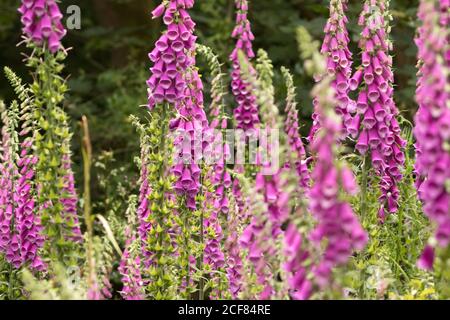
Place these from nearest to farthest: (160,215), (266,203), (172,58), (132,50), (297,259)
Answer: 1. (297,259)
2. (266,203)
3. (160,215)
4. (172,58)
5. (132,50)

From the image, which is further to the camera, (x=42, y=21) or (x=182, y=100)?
(x=182, y=100)

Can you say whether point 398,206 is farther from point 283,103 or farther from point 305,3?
point 305,3

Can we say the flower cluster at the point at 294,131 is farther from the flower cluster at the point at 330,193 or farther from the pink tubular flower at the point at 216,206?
the flower cluster at the point at 330,193

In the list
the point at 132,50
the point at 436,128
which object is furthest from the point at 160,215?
the point at 132,50

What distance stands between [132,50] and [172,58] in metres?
6.28

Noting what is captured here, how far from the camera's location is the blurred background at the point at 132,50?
8.76 metres

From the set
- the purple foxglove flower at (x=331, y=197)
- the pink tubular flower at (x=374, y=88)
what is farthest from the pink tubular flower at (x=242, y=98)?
the purple foxglove flower at (x=331, y=197)

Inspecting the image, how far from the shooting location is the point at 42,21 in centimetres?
417

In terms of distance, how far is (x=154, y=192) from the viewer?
186 inches

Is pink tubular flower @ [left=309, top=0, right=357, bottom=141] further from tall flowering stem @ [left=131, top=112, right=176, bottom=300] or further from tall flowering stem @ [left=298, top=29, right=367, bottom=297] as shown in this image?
tall flowering stem @ [left=298, top=29, right=367, bottom=297]

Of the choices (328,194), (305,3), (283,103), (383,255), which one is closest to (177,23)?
(383,255)

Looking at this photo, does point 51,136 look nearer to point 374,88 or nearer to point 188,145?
point 188,145

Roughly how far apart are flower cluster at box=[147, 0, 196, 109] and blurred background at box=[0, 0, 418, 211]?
2.77 meters

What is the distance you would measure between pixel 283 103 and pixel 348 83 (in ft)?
13.7
